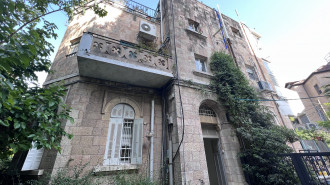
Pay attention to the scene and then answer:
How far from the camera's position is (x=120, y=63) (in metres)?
5.10

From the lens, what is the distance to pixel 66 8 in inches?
199

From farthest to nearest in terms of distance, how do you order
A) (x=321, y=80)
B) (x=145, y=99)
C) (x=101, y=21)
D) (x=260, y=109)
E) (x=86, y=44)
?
(x=321, y=80)
(x=101, y=21)
(x=260, y=109)
(x=145, y=99)
(x=86, y=44)

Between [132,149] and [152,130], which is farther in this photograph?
[152,130]

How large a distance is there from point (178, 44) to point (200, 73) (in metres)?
1.95

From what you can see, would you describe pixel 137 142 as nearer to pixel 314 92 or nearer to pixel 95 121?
pixel 95 121

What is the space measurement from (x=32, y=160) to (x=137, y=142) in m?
3.52

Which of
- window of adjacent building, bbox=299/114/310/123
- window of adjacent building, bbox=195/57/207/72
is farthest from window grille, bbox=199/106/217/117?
window of adjacent building, bbox=299/114/310/123

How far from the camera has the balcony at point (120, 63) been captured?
4898 mm

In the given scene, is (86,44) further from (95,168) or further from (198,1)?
(198,1)

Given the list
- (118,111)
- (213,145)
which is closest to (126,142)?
(118,111)

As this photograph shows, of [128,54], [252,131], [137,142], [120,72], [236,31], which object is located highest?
[236,31]

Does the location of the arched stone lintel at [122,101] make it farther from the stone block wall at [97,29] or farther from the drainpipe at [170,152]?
the stone block wall at [97,29]

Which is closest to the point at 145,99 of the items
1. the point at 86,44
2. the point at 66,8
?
the point at 86,44

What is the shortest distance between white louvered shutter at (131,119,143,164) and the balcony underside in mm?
1817
